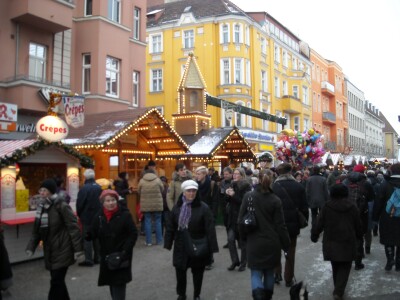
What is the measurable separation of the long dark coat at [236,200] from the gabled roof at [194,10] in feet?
94.5

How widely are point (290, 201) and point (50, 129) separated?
229 inches

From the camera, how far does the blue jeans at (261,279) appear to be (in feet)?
17.3

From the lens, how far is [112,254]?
16.7 feet

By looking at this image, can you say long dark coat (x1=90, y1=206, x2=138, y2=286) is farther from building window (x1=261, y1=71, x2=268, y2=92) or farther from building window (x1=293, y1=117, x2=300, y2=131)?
building window (x1=293, y1=117, x2=300, y2=131)

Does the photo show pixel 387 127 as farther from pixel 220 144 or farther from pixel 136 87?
pixel 220 144

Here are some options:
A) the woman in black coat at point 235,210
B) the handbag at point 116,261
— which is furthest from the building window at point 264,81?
the handbag at point 116,261

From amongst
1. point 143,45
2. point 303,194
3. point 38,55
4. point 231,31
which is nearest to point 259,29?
point 231,31

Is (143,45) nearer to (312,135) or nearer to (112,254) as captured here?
(312,135)

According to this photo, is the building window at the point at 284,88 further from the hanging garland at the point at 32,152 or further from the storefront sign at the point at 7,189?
the storefront sign at the point at 7,189

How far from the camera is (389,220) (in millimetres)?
7676

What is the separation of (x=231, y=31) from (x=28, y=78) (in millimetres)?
22268

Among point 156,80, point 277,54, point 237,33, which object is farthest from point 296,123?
point 156,80

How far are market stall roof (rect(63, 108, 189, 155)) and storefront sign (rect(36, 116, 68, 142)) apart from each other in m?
2.05

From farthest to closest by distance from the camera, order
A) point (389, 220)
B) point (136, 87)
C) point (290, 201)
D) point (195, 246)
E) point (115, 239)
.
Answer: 1. point (136, 87)
2. point (389, 220)
3. point (290, 201)
4. point (195, 246)
5. point (115, 239)
